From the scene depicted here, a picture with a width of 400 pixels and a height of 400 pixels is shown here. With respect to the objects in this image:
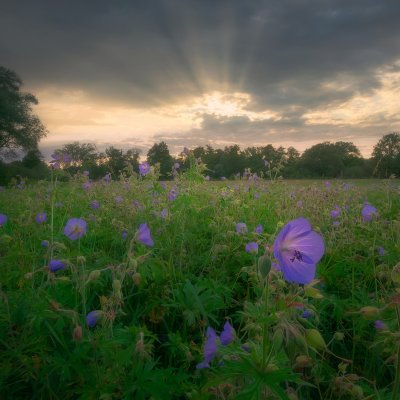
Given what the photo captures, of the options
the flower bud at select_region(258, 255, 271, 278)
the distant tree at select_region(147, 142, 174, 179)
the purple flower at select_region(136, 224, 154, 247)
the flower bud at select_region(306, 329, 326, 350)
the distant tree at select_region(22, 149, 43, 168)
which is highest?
the distant tree at select_region(147, 142, 174, 179)

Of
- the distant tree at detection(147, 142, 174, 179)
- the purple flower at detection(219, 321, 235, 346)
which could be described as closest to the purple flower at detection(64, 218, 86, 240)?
the purple flower at detection(219, 321, 235, 346)

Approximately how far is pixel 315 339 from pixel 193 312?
0.99 meters

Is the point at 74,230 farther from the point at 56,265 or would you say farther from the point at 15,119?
the point at 15,119

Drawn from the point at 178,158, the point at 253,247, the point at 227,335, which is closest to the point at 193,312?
the point at 253,247

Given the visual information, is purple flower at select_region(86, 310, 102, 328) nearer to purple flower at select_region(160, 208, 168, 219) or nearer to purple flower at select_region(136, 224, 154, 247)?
purple flower at select_region(136, 224, 154, 247)

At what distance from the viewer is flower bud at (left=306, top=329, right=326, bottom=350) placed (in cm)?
107

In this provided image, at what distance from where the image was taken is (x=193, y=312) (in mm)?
1960

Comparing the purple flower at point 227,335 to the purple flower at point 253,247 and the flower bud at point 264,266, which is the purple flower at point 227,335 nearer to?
the flower bud at point 264,266

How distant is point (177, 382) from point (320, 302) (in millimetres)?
1080

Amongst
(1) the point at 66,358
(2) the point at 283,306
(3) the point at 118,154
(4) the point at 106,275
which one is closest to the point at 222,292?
(4) the point at 106,275

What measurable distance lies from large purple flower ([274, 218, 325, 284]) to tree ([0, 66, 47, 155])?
38.5 meters

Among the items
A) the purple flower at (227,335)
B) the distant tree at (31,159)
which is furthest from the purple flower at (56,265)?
the distant tree at (31,159)

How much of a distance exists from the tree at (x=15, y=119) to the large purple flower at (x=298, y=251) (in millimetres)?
38507

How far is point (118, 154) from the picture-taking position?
6578 millimetres
